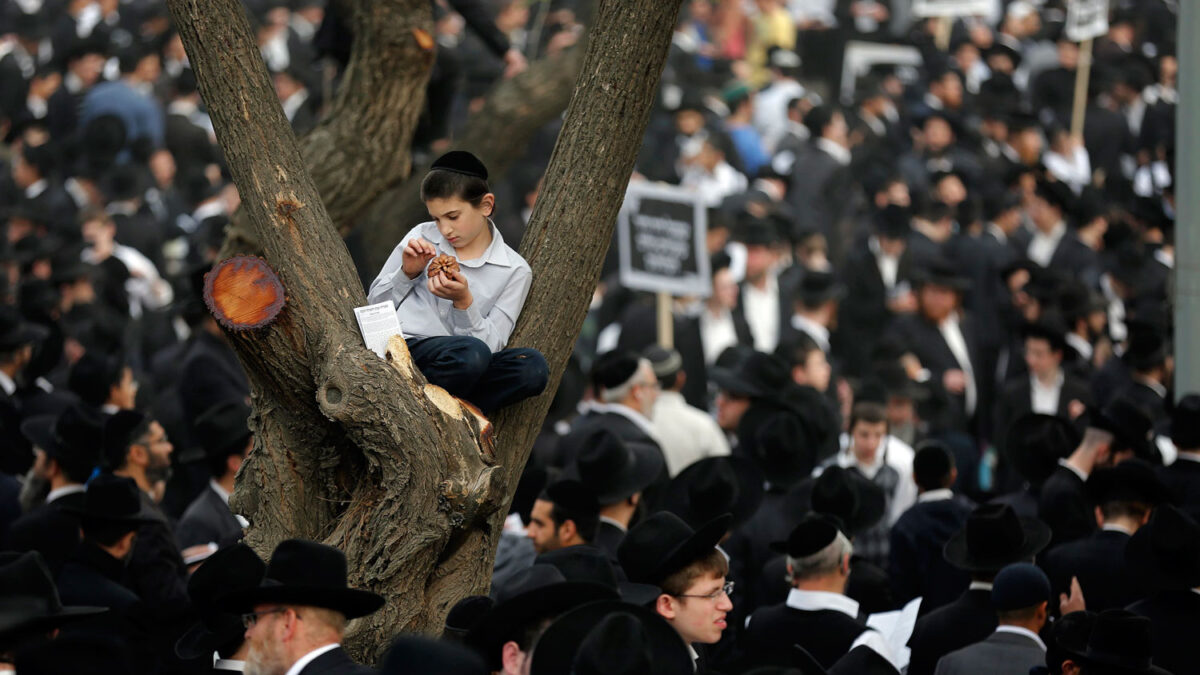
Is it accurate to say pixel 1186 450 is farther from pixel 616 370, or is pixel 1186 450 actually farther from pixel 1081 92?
pixel 1081 92

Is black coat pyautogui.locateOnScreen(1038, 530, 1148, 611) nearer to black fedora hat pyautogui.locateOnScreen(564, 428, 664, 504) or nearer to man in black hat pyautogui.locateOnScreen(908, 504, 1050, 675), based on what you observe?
man in black hat pyautogui.locateOnScreen(908, 504, 1050, 675)

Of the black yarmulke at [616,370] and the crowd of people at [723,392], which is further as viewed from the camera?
the black yarmulke at [616,370]

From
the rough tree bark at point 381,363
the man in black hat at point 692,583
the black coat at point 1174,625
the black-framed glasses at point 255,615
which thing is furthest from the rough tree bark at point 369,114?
the black coat at point 1174,625

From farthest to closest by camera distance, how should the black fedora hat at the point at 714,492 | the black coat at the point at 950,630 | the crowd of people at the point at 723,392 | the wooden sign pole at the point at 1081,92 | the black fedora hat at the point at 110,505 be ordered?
the wooden sign pole at the point at 1081,92 → the black fedora hat at the point at 714,492 → the black fedora hat at the point at 110,505 → the black coat at the point at 950,630 → the crowd of people at the point at 723,392

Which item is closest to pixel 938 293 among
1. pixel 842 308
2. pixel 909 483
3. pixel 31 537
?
pixel 842 308

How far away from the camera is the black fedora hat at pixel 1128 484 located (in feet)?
24.0

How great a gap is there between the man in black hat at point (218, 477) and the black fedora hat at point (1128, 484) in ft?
12.8

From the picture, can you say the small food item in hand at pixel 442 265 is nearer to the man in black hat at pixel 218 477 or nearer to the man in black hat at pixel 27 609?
the man in black hat at pixel 27 609

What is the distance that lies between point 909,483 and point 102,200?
878cm

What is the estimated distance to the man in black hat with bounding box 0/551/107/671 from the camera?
4879mm

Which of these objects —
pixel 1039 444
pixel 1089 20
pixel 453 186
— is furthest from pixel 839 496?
pixel 1089 20

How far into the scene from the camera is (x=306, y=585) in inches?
187

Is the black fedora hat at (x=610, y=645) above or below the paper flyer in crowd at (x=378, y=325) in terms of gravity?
below

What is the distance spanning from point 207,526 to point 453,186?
3404mm
